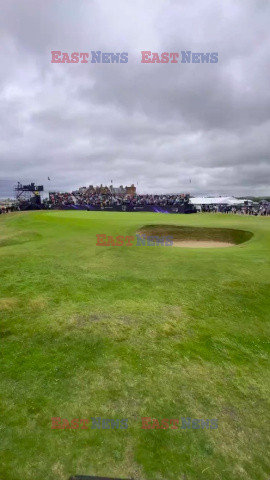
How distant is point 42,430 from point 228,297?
7661 millimetres

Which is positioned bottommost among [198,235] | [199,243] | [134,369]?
[134,369]

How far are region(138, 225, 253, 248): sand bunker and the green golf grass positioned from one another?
11452mm

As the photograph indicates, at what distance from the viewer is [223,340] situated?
7.62m

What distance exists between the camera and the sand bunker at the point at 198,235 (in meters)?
23.8

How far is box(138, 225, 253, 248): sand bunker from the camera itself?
23783mm

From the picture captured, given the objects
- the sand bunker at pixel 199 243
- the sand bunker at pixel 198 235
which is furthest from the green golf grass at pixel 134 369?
the sand bunker at pixel 198 235

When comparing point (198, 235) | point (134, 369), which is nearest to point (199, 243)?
point (198, 235)

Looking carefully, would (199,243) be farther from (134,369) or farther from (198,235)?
(134,369)

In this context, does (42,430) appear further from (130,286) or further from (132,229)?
(132,229)

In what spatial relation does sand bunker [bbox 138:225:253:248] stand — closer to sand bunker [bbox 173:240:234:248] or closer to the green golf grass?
sand bunker [bbox 173:240:234:248]

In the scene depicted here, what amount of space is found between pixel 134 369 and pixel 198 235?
20565mm

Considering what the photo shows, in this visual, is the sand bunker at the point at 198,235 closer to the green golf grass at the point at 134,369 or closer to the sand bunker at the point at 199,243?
the sand bunker at the point at 199,243

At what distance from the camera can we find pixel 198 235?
83.4ft

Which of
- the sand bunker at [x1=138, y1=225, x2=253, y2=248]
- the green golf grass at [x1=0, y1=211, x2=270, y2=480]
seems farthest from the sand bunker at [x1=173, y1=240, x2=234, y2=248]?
the green golf grass at [x1=0, y1=211, x2=270, y2=480]
